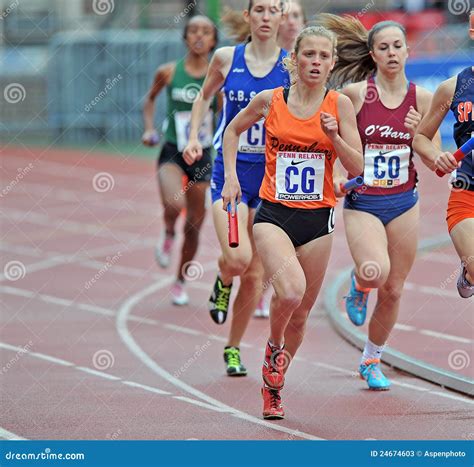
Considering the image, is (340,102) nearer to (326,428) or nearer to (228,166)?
(228,166)

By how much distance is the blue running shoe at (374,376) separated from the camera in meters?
8.72

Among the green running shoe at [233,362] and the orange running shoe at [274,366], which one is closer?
the orange running shoe at [274,366]

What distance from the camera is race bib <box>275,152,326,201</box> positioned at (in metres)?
7.50

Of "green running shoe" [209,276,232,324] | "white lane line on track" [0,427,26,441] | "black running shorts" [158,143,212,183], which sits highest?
"black running shorts" [158,143,212,183]

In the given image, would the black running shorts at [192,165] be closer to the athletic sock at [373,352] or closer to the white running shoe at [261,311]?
the white running shoe at [261,311]

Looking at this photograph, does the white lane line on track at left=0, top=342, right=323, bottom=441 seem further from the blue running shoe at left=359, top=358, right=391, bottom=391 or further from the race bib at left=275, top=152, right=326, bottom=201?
the race bib at left=275, top=152, right=326, bottom=201

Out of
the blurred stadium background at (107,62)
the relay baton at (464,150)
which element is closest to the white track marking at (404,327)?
the relay baton at (464,150)

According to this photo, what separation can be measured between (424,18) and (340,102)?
1903 centimetres

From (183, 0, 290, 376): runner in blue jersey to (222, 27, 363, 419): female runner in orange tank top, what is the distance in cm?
100

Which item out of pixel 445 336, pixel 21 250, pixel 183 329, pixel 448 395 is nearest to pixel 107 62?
pixel 21 250

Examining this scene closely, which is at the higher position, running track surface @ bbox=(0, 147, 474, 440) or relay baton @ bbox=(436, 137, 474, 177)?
relay baton @ bbox=(436, 137, 474, 177)

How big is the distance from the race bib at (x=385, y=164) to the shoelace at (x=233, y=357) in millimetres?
1708

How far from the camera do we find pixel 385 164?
27.6 feet

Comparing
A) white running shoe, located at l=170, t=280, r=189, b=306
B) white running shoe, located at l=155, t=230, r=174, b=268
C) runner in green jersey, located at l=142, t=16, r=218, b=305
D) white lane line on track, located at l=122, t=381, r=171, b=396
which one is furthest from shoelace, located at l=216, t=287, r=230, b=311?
white running shoe, located at l=155, t=230, r=174, b=268
